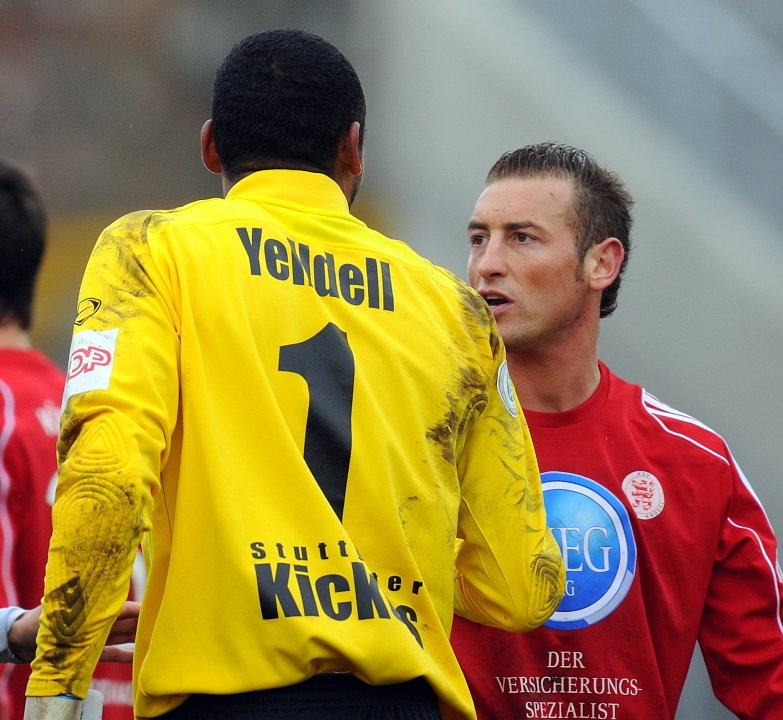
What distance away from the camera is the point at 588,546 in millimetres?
2992

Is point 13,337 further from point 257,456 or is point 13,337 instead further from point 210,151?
point 257,456

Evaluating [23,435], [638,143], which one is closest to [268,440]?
[23,435]

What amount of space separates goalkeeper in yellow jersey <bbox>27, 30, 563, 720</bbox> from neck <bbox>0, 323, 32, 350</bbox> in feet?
3.85

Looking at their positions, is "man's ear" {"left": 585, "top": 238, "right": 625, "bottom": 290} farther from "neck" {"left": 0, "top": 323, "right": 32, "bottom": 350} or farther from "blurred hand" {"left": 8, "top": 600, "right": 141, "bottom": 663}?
"blurred hand" {"left": 8, "top": 600, "right": 141, "bottom": 663}

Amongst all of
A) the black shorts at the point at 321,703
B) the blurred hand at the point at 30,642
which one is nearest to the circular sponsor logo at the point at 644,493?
the black shorts at the point at 321,703

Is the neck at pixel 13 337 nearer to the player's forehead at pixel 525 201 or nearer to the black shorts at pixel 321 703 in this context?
the player's forehead at pixel 525 201

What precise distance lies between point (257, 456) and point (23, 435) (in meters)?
1.25

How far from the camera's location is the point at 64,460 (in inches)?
70.5

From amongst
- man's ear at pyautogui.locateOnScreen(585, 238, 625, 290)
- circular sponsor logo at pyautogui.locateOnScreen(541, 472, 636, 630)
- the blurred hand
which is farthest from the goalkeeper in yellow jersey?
man's ear at pyautogui.locateOnScreen(585, 238, 625, 290)

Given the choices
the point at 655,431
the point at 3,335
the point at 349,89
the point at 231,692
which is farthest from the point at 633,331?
the point at 231,692

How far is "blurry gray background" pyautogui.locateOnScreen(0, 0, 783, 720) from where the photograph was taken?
5.60 m

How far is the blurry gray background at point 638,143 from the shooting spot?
560 cm

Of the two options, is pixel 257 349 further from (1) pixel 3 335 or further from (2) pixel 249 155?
(1) pixel 3 335

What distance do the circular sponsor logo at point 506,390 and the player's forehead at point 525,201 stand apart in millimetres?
1015
